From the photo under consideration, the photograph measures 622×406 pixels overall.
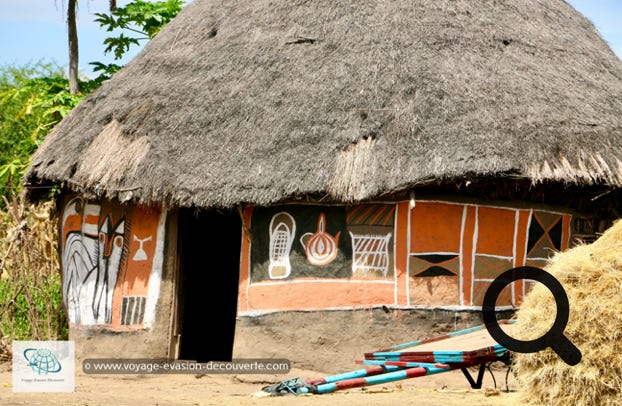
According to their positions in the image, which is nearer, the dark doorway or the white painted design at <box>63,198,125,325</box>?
the white painted design at <box>63,198,125,325</box>

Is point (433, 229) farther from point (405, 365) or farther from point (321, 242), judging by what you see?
point (405, 365)

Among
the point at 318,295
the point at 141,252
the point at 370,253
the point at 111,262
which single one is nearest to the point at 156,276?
the point at 141,252

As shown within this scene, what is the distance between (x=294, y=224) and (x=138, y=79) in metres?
3.37

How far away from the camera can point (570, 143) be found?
979cm

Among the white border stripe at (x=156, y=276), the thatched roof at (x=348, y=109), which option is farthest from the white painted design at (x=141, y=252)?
the thatched roof at (x=348, y=109)

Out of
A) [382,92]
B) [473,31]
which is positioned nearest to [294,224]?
[382,92]

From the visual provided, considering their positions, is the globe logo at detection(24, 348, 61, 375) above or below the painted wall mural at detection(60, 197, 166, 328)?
below

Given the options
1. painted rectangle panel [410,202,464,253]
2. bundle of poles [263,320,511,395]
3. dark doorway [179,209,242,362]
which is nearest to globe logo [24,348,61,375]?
dark doorway [179,209,242,362]

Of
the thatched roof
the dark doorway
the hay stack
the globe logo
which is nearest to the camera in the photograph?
the hay stack

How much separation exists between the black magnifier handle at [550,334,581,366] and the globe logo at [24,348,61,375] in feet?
16.7

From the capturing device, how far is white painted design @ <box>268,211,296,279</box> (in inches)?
Answer: 398

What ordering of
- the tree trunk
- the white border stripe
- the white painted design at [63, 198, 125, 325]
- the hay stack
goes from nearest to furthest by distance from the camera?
the hay stack, the white border stripe, the white painted design at [63, 198, 125, 325], the tree trunk

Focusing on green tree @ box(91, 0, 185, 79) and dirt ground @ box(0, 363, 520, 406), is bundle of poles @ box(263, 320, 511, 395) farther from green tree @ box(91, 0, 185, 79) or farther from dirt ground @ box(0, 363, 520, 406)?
green tree @ box(91, 0, 185, 79)

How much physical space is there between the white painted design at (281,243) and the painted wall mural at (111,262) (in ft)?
4.61
